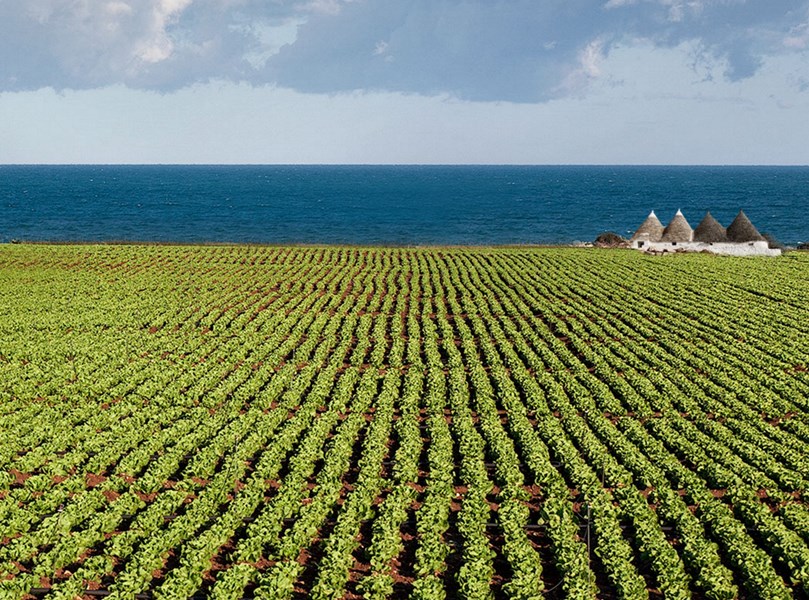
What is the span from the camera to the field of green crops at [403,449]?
13.9m

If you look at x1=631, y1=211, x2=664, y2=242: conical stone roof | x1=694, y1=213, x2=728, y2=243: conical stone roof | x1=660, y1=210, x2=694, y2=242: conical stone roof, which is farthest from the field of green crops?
x1=631, y1=211, x2=664, y2=242: conical stone roof

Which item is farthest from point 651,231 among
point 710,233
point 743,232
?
point 743,232

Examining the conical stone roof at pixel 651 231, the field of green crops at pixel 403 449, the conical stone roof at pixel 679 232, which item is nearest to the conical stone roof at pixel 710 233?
the conical stone roof at pixel 679 232

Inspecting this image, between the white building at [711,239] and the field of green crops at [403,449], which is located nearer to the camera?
the field of green crops at [403,449]

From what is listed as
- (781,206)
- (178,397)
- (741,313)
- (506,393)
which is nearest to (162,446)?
(178,397)

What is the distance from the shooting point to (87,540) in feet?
48.2

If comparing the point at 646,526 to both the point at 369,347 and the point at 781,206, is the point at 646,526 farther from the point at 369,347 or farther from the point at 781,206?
the point at 781,206

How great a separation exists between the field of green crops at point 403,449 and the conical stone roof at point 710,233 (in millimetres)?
33732

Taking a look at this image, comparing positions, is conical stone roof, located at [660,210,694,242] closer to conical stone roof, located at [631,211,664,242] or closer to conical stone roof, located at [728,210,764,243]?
conical stone roof, located at [631,211,664,242]

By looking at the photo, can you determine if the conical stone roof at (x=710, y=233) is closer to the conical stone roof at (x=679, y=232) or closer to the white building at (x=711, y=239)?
the white building at (x=711, y=239)

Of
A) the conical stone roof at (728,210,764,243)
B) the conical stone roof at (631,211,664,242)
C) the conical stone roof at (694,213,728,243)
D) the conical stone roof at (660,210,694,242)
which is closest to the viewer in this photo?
the conical stone roof at (728,210,764,243)

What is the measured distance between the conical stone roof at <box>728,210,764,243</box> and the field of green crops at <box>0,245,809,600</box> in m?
33.2

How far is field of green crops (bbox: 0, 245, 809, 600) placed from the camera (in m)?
13.9

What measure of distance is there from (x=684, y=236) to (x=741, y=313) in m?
37.6
